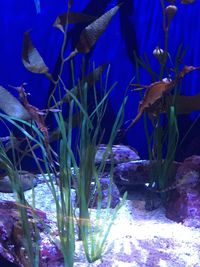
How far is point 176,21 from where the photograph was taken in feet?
14.7

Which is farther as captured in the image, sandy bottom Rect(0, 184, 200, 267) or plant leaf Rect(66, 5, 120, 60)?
plant leaf Rect(66, 5, 120, 60)

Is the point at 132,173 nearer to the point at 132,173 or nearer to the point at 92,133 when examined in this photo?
the point at 132,173

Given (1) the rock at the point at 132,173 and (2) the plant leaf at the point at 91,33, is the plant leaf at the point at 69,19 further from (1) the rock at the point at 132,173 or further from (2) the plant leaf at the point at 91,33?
(1) the rock at the point at 132,173

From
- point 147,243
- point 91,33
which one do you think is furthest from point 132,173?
point 91,33

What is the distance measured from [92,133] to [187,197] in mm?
1427

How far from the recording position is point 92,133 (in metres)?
4.31

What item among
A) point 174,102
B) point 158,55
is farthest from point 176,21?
point 174,102

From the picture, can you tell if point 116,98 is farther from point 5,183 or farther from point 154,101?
point 5,183

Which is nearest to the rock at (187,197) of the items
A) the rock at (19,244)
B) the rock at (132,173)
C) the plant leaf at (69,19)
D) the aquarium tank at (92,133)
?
the aquarium tank at (92,133)

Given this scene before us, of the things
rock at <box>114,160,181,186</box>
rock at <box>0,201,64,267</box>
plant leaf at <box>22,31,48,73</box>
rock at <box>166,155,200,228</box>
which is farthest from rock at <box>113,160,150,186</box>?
rock at <box>0,201,64,267</box>

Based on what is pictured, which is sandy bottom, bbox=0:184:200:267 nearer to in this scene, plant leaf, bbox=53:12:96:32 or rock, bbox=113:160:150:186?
rock, bbox=113:160:150:186

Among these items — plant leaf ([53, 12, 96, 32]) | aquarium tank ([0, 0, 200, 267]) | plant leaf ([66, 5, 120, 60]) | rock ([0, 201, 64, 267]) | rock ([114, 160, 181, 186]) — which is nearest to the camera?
Answer: rock ([0, 201, 64, 267])

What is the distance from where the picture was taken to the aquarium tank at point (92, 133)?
2373 mm

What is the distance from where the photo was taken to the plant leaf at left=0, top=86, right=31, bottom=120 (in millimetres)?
3074
